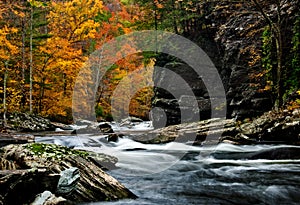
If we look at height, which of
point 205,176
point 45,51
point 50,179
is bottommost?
point 205,176

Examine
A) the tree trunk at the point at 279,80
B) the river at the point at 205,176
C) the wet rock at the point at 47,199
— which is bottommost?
the river at the point at 205,176

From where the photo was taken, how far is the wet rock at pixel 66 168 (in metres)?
3.54

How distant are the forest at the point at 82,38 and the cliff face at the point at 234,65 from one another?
3.1 inches

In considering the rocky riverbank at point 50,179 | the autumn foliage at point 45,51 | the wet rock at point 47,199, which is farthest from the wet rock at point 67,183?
the autumn foliage at point 45,51

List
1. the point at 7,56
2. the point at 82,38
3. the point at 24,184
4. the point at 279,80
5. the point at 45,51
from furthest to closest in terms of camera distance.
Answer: the point at 82,38, the point at 45,51, the point at 7,56, the point at 279,80, the point at 24,184

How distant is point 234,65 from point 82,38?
10.6 meters

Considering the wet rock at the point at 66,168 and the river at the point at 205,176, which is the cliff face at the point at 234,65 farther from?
the wet rock at the point at 66,168

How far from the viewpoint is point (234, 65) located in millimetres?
13656

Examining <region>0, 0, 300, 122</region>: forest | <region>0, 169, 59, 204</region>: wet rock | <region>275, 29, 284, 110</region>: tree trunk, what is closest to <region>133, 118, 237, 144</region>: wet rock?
<region>275, 29, 284, 110</region>: tree trunk

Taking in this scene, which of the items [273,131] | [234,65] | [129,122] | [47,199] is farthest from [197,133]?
[129,122]

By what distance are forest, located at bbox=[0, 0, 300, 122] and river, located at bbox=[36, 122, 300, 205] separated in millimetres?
3741

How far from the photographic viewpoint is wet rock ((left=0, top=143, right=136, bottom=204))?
354 centimetres

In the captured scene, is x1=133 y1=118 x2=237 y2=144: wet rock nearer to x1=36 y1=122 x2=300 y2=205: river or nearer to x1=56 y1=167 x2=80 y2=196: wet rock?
x1=36 y1=122 x2=300 y2=205: river

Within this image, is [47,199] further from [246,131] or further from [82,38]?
[82,38]
